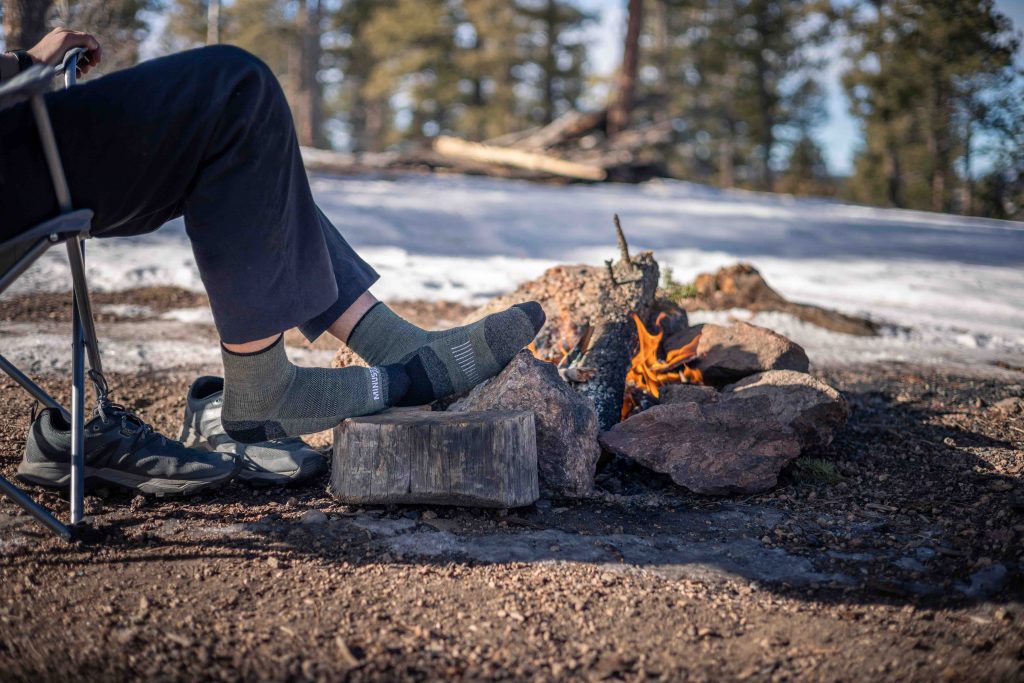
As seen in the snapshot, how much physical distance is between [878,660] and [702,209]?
9.90m

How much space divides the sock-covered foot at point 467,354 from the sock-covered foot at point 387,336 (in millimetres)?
21

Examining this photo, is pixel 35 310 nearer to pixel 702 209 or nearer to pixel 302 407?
pixel 302 407

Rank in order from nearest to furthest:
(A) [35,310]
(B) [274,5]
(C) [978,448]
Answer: (C) [978,448]
(A) [35,310]
(B) [274,5]

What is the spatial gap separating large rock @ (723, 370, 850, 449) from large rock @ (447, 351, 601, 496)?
62cm

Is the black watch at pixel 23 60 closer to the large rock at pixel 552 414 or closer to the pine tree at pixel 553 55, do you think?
the large rock at pixel 552 414

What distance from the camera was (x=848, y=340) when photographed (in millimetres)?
4953

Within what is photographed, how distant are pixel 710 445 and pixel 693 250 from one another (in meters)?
5.89

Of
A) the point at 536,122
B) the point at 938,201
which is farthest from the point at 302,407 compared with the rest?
the point at 536,122

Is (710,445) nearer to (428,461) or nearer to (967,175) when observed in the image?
A: (428,461)

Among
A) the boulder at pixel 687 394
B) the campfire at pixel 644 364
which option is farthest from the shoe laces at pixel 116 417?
the boulder at pixel 687 394

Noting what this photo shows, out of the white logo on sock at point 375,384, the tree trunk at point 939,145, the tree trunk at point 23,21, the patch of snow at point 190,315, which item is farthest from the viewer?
the tree trunk at point 939,145

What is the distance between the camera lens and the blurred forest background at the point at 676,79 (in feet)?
40.3

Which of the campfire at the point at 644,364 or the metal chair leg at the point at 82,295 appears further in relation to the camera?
the campfire at the point at 644,364

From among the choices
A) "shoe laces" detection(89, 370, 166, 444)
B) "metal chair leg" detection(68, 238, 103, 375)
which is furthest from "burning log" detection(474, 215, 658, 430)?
"metal chair leg" detection(68, 238, 103, 375)
